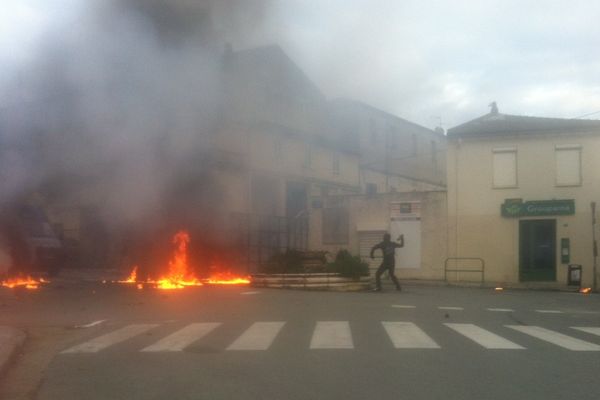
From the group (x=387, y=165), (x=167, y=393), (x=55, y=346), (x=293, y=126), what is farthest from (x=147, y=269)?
(x=387, y=165)

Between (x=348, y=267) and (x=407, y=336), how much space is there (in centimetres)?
836

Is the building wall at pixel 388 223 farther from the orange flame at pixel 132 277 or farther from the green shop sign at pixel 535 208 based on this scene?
the orange flame at pixel 132 277

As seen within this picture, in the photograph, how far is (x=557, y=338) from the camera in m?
7.35

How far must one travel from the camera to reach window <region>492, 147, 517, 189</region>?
2073cm

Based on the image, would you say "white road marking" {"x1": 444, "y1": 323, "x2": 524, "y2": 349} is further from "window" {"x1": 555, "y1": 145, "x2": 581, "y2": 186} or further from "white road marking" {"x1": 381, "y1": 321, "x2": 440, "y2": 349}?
"window" {"x1": 555, "y1": 145, "x2": 581, "y2": 186}

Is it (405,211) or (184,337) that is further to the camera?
(405,211)

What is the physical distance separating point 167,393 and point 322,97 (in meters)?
6.93

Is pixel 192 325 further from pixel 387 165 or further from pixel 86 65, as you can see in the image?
pixel 387 165

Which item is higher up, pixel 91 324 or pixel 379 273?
pixel 379 273

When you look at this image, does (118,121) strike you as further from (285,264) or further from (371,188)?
(371,188)

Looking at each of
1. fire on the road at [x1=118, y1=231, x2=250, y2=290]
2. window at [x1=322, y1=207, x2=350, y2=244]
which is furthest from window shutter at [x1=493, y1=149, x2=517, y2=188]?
fire on the road at [x1=118, y1=231, x2=250, y2=290]

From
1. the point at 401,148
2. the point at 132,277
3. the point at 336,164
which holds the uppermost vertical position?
the point at 401,148

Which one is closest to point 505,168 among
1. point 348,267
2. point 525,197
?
point 525,197

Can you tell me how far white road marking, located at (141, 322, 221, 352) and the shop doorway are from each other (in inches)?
545
